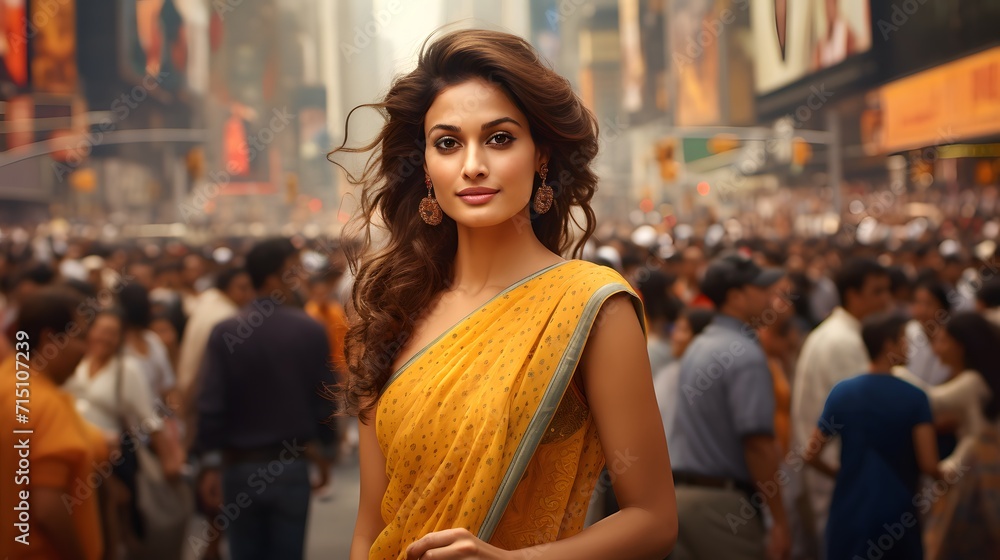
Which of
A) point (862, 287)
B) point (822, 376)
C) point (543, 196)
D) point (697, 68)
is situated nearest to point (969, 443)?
point (822, 376)

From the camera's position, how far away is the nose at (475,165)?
227cm

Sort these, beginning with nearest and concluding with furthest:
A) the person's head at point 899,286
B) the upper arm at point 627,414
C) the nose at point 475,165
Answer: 1. the upper arm at point 627,414
2. the nose at point 475,165
3. the person's head at point 899,286

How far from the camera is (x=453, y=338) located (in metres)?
2.34

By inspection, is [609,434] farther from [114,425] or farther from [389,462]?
[114,425]

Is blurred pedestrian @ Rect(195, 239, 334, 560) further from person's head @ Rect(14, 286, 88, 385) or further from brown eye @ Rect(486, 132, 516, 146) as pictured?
brown eye @ Rect(486, 132, 516, 146)

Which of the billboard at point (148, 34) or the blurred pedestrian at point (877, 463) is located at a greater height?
the billboard at point (148, 34)

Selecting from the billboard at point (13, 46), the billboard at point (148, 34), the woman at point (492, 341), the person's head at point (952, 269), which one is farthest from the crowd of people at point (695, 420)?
the billboard at point (148, 34)

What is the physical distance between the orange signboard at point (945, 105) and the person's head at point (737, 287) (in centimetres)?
2210

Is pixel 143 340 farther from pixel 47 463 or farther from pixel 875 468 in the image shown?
pixel 875 468

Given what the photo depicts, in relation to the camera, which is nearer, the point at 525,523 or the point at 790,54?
the point at 525,523

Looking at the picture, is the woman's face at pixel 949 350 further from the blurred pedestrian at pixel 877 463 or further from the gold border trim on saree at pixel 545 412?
the gold border trim on saree at pixel 545 412

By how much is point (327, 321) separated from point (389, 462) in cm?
803

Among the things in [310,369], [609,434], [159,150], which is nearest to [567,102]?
[609,434]

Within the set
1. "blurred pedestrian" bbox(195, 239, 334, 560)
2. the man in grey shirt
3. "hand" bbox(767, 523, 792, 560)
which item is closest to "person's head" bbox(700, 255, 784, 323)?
the man in grey shirt
